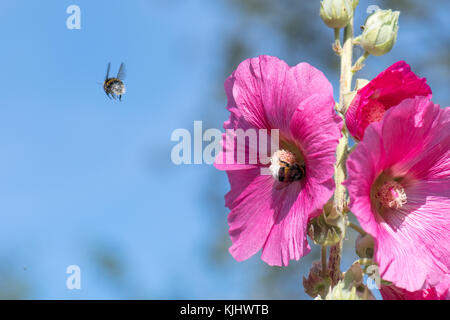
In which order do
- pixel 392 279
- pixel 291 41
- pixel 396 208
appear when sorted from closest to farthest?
pixel 392 279
pixel 396 208
pixel 291 41

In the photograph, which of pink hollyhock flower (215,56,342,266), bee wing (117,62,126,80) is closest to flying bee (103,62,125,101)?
bee wing (117,62,126,80)

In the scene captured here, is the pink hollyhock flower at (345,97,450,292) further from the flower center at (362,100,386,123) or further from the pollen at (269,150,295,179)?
the pollen at (269,150,295,179)

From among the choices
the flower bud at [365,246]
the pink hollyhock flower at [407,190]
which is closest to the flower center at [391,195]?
the pink hollyhock flower at [407,190]

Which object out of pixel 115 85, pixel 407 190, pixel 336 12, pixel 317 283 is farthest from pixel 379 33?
pixel 115 85
